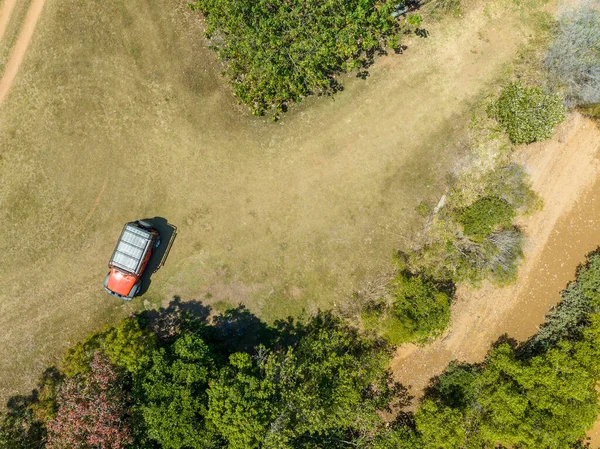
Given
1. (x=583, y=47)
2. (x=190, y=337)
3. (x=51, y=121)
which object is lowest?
(x=190, y=337)

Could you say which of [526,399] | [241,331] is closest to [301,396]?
[241,331]

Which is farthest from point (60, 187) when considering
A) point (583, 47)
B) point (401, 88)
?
point (583, 47)

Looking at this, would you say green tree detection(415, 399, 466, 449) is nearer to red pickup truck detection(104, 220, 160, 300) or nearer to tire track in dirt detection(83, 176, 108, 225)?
red pickup truck detection(104, 220, 160, 300)

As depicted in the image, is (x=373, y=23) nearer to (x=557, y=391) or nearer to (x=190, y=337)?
(x=190, y=337)

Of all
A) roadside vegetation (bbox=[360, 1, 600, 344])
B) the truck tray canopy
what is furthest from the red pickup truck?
roadside vegetation (bbox=[360, 1, 600, 344])

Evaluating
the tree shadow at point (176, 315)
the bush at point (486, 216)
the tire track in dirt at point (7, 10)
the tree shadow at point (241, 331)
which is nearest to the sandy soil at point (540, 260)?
the bush at point (486, 216)

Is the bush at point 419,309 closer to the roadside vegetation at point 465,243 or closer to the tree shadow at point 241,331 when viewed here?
the roadside vegetation at point 465,243

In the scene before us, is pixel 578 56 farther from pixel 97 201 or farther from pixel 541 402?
pixel 97 201
